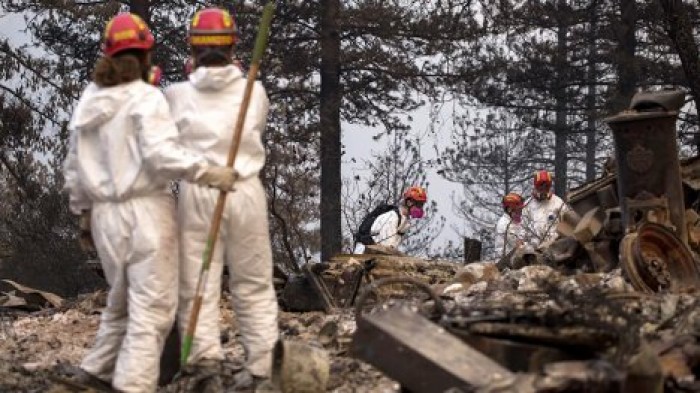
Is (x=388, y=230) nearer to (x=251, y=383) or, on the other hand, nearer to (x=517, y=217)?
(x=517, y=217)

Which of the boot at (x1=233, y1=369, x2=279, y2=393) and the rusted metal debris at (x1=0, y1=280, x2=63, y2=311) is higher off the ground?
the boot at (x1=233, y1=369, x2=279, y2=393)

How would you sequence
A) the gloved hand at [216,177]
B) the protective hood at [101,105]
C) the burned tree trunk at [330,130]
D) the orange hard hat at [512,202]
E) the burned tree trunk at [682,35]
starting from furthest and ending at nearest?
the burned tree trunk at [330,130] → the burned tree trunk at [682,35] → the orange hard hat at [512,202] → the protective hood at [101,105] → the gloved hand at [216,177]

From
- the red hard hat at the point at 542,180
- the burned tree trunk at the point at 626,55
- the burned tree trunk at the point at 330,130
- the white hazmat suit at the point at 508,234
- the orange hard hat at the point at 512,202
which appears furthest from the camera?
the burned tree trunk at the point at 626,55

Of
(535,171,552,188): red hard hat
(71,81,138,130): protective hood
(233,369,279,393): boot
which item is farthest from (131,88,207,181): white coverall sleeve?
(535,171,552,188): red hard hat

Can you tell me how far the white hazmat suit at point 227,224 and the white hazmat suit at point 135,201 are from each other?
15cm

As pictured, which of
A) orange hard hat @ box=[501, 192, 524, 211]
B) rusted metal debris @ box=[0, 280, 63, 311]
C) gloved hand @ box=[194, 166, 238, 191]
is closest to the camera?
gloved hand @ box=[194, 166, 238, 191]

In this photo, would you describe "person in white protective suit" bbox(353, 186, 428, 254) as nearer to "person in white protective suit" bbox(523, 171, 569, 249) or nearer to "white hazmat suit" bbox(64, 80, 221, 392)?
"person in white protective suit" bbox(523, 171, 569, 249)

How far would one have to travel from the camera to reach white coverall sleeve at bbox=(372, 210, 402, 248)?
1512cm

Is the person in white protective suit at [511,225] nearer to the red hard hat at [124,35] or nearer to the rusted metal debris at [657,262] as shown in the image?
the rusted metal debris at [657,262]

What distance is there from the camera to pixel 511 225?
1566 cm

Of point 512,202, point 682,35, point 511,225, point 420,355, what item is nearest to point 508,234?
point 511,225

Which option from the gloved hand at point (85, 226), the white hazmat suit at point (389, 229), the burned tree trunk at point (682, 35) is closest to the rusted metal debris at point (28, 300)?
the white hazmat suit at point (389, 229)

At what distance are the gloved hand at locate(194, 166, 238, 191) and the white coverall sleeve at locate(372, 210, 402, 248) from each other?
8.24 m

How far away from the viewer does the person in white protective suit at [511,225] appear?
15395 mm
